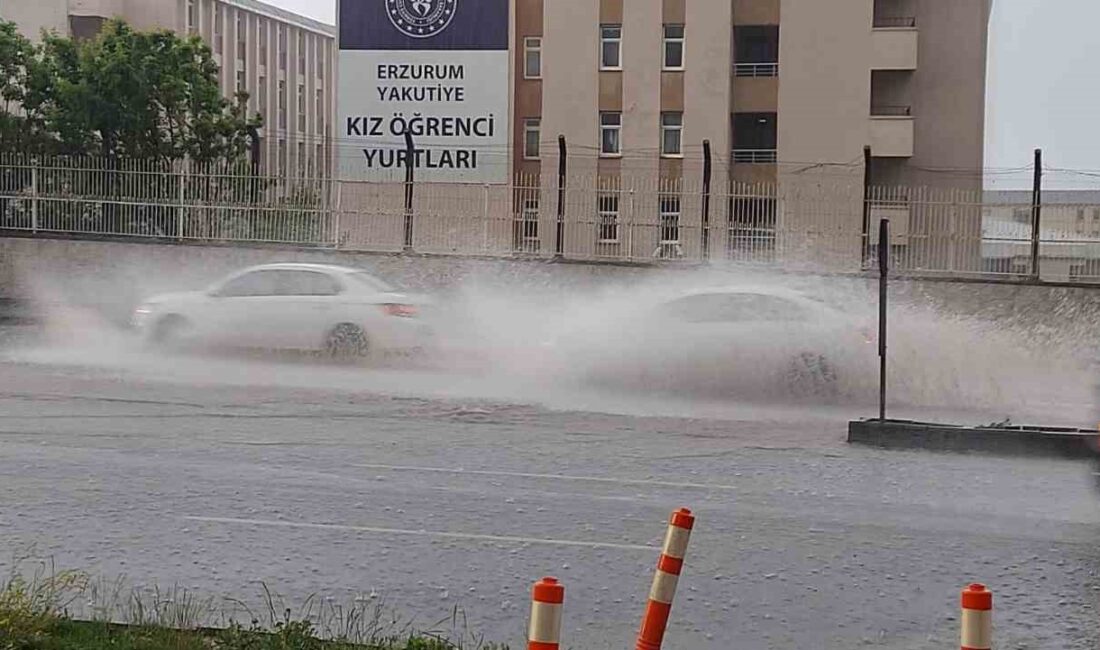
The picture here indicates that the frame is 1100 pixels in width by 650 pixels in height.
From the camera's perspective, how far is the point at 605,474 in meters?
13.1

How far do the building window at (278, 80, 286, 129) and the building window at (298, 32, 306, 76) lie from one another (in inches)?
117

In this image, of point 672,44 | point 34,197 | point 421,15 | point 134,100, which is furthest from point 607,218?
point 672,44

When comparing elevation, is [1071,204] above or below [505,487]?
above

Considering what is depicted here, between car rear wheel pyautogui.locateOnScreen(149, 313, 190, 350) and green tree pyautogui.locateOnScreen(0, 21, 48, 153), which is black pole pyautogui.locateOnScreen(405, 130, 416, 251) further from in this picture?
green tree pyautogui.locateOnScreen(0, 21, 48, 153)

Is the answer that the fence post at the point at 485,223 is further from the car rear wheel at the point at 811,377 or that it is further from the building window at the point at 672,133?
the building window at the point at 672,133

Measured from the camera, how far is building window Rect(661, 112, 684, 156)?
142 feet

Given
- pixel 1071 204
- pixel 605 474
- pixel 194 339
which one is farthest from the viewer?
pixel 1071 204

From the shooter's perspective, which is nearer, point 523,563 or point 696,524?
point 523,563

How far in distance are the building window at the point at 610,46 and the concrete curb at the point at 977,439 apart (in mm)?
29360

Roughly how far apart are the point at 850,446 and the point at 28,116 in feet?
92.7

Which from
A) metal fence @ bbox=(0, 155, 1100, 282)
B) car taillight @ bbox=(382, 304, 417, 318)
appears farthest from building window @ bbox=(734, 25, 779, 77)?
car taillight @ bbox=(382, 304, 417, 318)

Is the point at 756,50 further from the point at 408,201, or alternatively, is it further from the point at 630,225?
the point at 408,201

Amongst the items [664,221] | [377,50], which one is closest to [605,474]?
[664,221]

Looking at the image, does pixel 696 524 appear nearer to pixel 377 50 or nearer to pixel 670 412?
pixel 670 412
